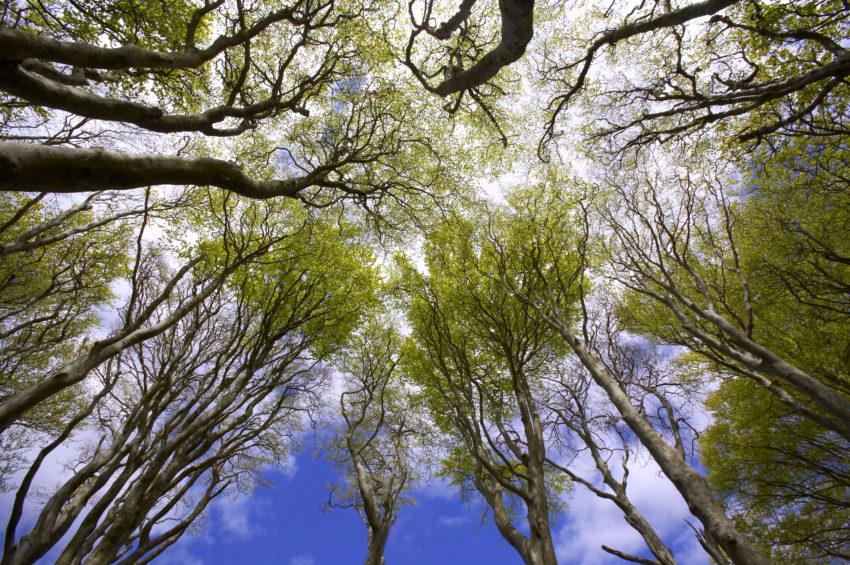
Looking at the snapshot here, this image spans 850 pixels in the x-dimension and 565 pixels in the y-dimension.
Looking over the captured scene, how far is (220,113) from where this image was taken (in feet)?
14.7

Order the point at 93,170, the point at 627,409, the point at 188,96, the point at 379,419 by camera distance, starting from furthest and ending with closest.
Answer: the point at 379,419 < the point at 188,96 < the point at 627,409 < the point at 93,170

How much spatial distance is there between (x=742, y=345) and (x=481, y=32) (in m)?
6.94

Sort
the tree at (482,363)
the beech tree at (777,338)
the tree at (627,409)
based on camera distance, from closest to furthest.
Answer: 1. the tree at (627,409)
2. the tree at (482,363)
3. the beech tree at (777,338)

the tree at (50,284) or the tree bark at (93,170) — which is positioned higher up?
the tree at (50,284)

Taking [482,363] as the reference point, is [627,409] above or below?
below

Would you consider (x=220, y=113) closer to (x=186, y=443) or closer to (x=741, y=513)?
(x=186, y=443)

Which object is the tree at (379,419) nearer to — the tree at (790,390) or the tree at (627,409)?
the tree at (627,409)

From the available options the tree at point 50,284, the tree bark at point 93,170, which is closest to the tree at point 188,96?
the tree bark at point 93,170

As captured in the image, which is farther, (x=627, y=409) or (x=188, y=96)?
(x=188, y=96)

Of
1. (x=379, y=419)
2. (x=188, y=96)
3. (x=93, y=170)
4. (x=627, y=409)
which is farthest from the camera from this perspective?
(x=379, y=419)

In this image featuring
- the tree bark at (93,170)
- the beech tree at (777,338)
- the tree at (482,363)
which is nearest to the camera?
the tree bark at (93,170)

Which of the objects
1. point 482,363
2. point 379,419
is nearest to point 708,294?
point 482,363

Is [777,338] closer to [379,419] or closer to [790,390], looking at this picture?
[790,390]

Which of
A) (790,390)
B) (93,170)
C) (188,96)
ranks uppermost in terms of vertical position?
(188,96)
